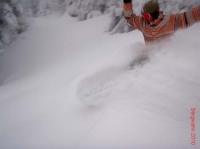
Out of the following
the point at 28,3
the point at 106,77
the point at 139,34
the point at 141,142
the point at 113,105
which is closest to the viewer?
the point at 141,142

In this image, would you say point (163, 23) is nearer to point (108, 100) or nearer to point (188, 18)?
point (188, 18)

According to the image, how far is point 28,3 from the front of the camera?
4750 mm

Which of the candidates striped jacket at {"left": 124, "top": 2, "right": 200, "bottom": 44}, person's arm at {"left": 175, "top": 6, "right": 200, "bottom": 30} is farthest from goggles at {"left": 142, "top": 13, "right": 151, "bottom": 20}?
person's arm at {"left": 175, "top": 6, "right": 200, "bottom": 30}

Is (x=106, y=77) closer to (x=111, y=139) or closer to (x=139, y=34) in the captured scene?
(x=111, y=139)

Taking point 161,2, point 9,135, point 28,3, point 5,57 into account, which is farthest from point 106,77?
point 28,3

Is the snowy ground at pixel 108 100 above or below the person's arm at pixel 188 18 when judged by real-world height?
below

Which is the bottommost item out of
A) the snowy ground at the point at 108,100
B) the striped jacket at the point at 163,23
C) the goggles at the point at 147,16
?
the snowy ground at the point at 108,100

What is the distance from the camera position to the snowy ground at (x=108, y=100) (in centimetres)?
190

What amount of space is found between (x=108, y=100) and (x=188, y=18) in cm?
135

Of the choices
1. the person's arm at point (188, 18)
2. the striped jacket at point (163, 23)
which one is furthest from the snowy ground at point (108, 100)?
the person's arm at point (188, 18)

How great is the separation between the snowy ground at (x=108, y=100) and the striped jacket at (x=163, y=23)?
25 centimetres

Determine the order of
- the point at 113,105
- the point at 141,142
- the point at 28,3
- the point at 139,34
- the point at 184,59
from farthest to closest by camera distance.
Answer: the point at 28,3 < the point at 139,34 < the point at 184,59 < the point at 113,105 < the point at 141,142

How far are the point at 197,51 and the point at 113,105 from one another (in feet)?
4.64

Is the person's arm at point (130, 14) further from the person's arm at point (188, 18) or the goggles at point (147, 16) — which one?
the person's arm at point (188, 18)
